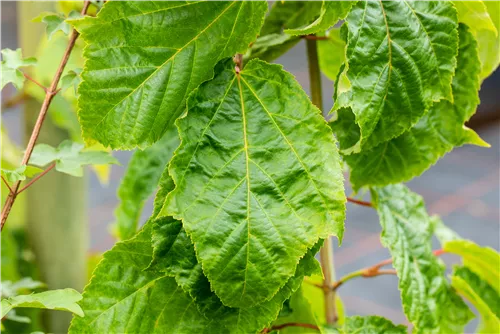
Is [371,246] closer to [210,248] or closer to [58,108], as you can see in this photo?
[58,108]

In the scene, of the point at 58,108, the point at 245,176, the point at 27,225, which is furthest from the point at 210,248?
the point at 27,225

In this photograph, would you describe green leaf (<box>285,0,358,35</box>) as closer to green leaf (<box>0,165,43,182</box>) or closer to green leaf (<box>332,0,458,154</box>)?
green leaf (<box>332,0,458,154</box>)

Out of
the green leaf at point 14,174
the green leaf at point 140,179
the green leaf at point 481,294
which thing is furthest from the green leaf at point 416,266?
the green leaf at point 14,174

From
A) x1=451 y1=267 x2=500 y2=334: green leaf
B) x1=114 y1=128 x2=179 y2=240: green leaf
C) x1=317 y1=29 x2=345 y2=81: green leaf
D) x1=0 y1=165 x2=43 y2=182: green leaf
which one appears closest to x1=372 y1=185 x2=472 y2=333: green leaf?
x1=451 y1=267 x2=500 y2=334: green leaf

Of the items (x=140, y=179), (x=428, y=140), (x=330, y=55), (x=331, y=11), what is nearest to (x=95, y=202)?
(x=140, y=179)

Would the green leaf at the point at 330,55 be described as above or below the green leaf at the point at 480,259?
above

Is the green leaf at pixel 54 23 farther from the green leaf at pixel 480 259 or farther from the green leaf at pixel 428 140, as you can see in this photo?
the green leaf at pixel 480 259
